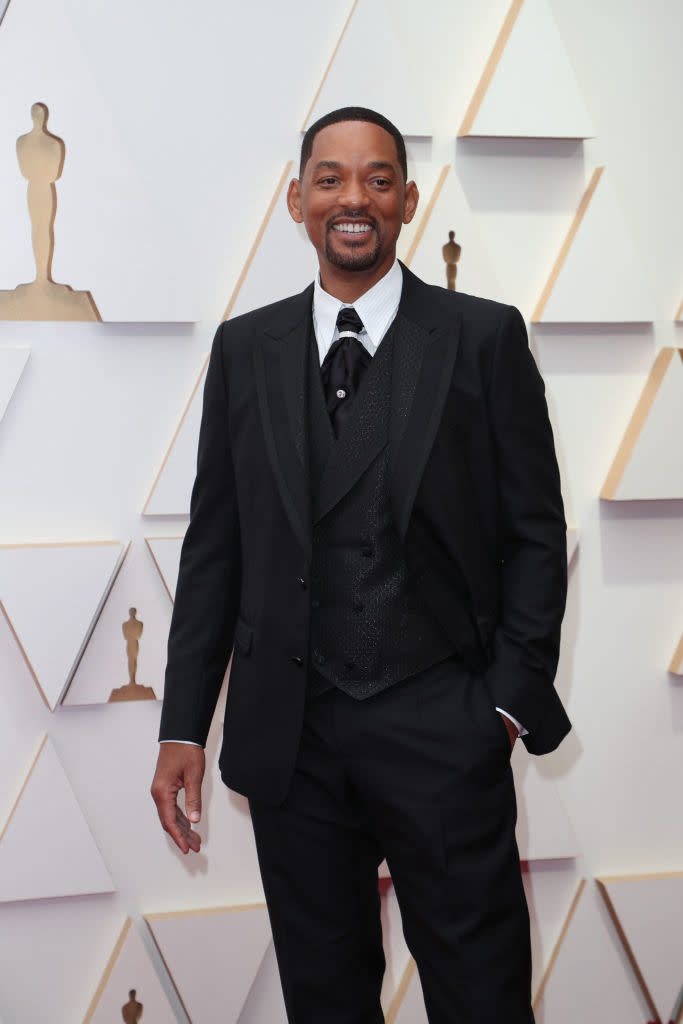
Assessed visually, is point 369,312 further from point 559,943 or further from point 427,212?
point 559,943

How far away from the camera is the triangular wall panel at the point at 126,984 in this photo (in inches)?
80.0

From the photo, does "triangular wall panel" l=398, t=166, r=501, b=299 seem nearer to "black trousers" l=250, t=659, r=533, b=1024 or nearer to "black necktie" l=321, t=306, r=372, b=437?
"black necktie" l=321, t=306, r=372, b=437

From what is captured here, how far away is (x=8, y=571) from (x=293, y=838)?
2.65 feet

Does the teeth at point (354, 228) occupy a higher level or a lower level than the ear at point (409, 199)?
lower

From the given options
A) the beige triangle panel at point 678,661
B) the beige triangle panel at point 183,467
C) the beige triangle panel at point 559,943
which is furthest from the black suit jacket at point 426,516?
the beige triangle panel at point 559,943

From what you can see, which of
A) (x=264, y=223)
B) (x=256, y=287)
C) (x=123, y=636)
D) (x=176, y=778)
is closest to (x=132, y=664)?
(x=123, y=636)

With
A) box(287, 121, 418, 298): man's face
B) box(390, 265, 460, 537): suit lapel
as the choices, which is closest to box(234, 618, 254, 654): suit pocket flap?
box(390, 265, 460, 537): suit lapel

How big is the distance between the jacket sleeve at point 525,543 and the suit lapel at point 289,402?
244 mm

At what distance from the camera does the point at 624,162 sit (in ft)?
6.68

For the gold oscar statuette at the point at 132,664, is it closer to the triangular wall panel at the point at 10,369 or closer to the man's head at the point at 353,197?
the triangular wall panel at the point at 10,369

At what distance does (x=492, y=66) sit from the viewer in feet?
6.42

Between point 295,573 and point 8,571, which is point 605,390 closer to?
point 295,573

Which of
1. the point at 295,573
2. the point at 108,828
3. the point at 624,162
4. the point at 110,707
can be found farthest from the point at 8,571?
the point at 624,162

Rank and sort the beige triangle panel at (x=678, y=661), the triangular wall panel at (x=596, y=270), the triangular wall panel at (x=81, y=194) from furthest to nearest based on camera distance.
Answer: the beige triangle panel at (x=678, y=661)
the triangular wall panel at (x=596, y=270)
the triangular wall panel at (x=81, y=194)
